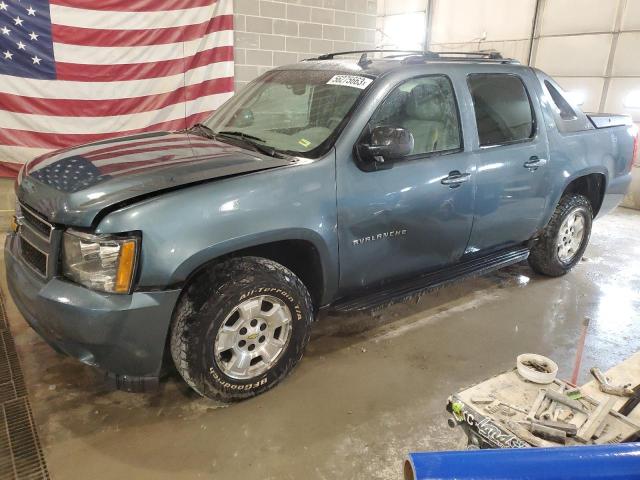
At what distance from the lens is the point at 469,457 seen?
3.85 ft

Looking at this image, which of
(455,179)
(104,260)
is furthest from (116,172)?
(455,179)

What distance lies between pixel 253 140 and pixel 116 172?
904 millimetres

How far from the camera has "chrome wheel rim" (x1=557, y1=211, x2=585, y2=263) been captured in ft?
14.5

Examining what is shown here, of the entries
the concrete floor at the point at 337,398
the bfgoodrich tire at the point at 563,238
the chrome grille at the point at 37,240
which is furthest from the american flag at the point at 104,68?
the bfgoodrich tire at the point at 563,238

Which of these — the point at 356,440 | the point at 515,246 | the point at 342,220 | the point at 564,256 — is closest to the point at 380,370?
the point at 356,440

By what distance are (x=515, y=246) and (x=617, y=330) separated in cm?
95

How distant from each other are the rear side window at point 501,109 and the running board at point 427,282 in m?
0.89

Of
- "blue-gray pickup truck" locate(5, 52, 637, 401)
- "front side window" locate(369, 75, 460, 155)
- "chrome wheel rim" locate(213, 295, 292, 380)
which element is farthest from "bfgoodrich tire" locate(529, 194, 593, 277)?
"chrome wheel rim" locate(213, 295, 292, 380)

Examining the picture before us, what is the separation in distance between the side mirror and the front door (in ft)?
0.22

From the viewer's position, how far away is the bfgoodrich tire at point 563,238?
14.0 ft

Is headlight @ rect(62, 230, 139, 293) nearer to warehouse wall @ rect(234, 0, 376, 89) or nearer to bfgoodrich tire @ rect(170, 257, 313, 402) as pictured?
bfgoodrich tire @ rect(170, 257, 313, 402)

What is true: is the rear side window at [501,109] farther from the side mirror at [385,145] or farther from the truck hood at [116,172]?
the truck hood at [116,172]

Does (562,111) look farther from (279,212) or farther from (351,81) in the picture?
(279,212)

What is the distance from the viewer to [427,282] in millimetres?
3402
